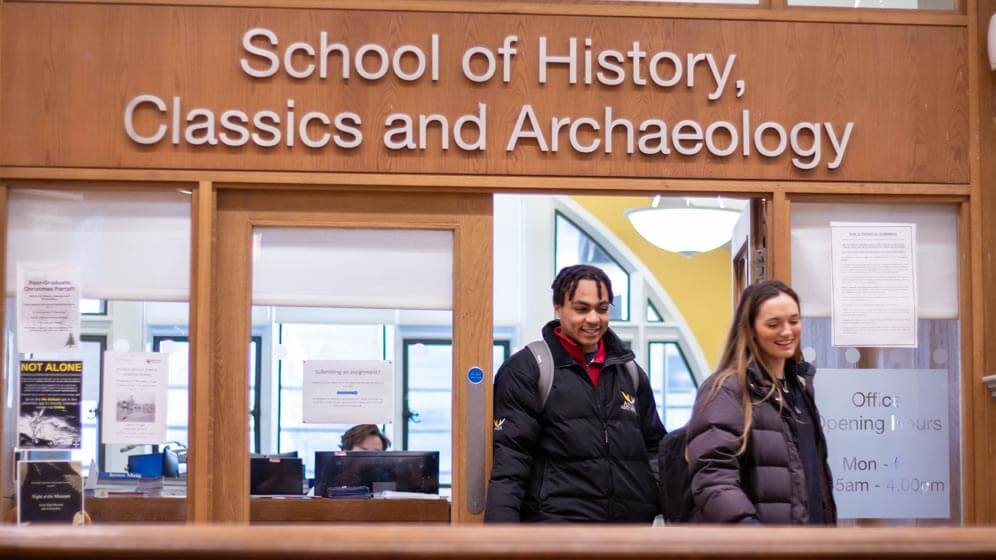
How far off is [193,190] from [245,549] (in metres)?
3.52

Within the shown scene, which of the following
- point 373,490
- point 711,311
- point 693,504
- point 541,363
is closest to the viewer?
point 693,504

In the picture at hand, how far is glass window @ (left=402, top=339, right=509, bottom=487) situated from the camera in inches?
205

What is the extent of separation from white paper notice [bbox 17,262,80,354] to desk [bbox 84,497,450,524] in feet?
1.97

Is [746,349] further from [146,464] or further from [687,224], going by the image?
[687,224]

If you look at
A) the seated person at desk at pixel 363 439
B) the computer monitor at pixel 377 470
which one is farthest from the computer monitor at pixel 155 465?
the seated person at desk at pixel 363 439

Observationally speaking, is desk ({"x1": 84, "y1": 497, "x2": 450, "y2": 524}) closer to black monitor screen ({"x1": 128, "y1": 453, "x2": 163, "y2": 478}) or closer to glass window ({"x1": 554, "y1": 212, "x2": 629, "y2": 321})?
black monitor screen ({"x1": 128, "y1": 453, "x2": 163, "y2": 478})

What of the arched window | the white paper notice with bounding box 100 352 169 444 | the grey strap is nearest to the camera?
the grey strap

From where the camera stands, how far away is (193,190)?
504cm

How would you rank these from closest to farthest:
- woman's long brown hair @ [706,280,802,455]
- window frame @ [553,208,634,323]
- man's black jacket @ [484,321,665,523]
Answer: woman's long brown hair @ [706,280,802,455]
man's black jacket @ [484,321,665,523]
window frame @ [553,208,634,323]

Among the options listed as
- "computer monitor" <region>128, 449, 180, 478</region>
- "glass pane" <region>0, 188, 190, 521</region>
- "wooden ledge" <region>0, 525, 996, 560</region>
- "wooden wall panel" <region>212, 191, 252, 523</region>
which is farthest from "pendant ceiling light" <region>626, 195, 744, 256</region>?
"wooden ledge" <region>0, 525, 996, 560</region>

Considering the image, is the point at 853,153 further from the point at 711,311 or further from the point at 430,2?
the point at 711,311

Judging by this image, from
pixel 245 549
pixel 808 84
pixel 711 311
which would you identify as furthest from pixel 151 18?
pixel 711 311

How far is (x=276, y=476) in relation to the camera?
5.22m

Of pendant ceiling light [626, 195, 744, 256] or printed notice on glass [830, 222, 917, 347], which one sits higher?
pendant ceiling light [626, 195, 744, 256]
